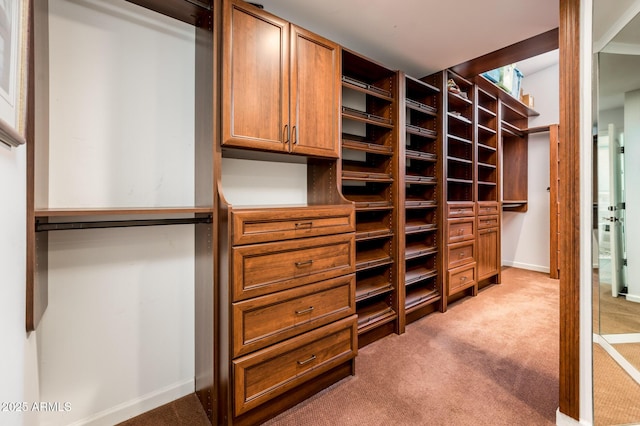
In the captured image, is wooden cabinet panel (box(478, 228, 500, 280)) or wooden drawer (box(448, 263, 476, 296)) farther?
wooden cabinet panel (box(478, 228, 500, 280))

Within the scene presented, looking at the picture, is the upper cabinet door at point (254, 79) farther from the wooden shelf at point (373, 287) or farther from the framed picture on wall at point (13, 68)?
the wooden shelf at point (373, 287)

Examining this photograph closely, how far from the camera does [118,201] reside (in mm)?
1519

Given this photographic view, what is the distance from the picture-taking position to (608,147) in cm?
140

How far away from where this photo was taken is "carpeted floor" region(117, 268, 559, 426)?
5.04 ft

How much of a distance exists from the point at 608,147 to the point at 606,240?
457 millimetres

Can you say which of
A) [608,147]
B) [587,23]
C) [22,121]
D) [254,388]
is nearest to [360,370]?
[254,388]

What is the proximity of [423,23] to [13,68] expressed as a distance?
2.17 meters

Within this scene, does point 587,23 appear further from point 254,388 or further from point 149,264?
point 149,264

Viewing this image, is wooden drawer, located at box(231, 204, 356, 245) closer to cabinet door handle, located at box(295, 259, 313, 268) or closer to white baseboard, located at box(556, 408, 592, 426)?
cabinet door handle, located at box(295, 259, 313, 268)

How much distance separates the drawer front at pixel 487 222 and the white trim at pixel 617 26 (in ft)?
7.51

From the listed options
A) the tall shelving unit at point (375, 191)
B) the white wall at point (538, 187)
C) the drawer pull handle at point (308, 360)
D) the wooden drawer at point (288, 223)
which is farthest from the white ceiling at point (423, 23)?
the white wall at point (538, 187)

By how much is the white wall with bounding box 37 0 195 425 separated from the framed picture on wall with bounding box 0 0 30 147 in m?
0.60

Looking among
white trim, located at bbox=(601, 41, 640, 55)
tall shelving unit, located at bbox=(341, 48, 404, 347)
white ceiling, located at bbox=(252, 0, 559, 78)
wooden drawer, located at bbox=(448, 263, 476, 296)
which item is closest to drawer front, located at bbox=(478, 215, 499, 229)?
wooden drawer, located at bbox=(448, 263, 476, 296)

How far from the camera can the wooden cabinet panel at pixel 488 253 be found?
3.48 m
